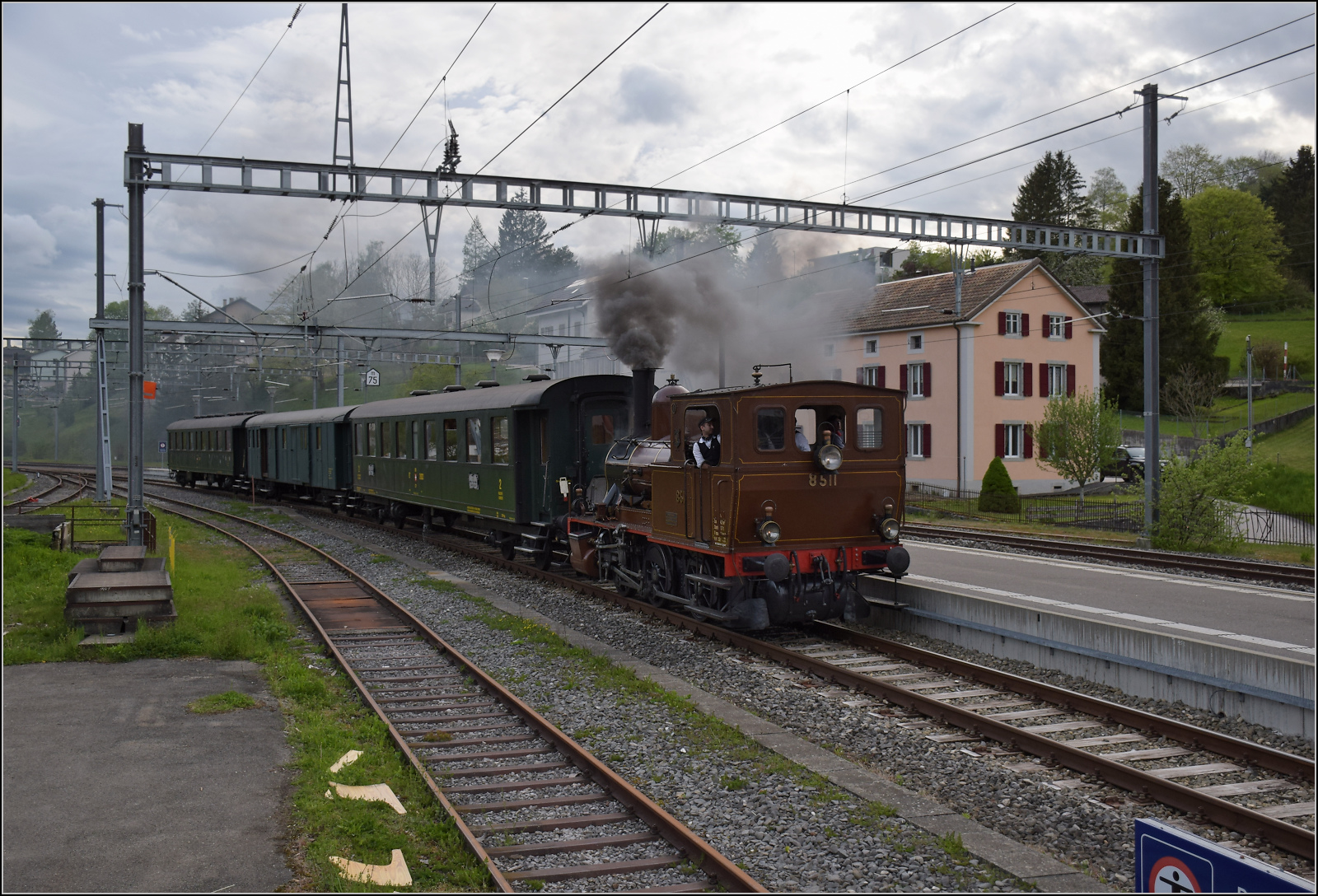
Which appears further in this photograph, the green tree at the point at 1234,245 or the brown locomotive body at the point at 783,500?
the green tree at the point at 1234,245

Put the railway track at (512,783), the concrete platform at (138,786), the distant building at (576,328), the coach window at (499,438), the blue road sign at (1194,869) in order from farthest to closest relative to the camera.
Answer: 1. the distant building at (576,328)
2. the coach window at (499,438)
3. the railway track at (512,783)
4. the concrete platform at (138,786)
5. the blue road sign at (1194,869)

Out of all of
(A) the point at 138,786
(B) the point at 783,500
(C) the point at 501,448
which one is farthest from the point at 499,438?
(A) the point at 138,786

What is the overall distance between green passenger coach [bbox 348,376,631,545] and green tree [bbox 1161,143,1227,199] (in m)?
70.5

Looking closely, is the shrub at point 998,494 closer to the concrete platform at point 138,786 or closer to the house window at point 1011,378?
the house window at point 1011,378

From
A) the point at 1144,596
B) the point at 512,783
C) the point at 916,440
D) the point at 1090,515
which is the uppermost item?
the point at 916,440

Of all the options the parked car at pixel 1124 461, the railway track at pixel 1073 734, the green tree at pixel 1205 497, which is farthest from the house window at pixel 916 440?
the railway track at pixel 1073 734

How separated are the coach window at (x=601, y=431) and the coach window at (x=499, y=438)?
6.31 feet

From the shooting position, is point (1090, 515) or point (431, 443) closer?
point (431, 443)

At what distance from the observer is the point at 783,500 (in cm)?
1070

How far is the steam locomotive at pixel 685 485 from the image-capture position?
10.6 meters

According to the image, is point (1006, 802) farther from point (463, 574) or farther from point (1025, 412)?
point (1025, 412)

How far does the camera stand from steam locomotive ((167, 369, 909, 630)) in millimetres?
10602

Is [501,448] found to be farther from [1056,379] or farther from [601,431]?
[1056,379]

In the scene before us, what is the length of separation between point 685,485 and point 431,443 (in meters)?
11.0
